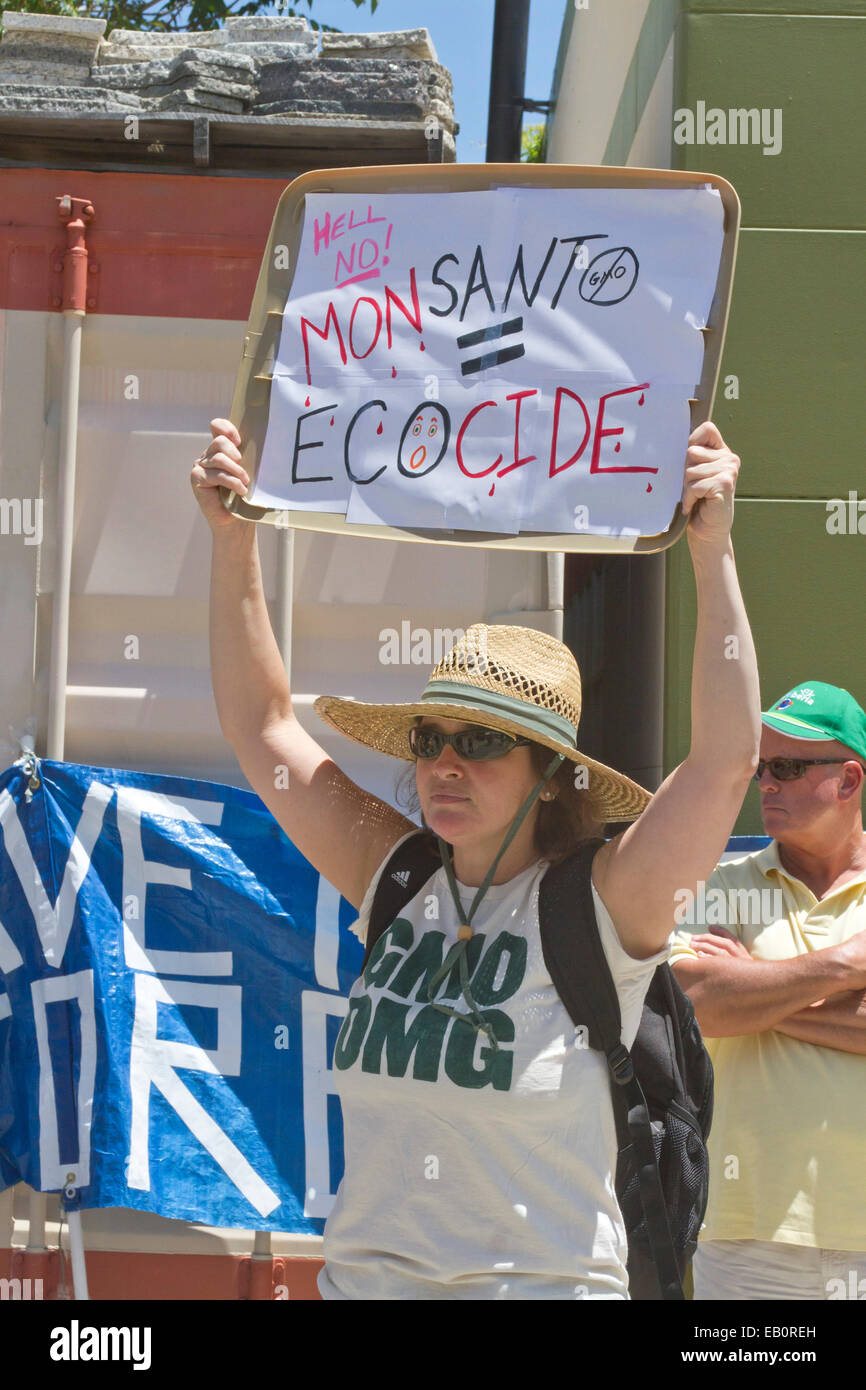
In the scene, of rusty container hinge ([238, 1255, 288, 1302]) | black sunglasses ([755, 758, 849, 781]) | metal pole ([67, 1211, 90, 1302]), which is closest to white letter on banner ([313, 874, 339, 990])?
rusty container hinge ([238, 1255, 288, 1302])

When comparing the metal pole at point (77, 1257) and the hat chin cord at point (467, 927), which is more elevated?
the hat chin cord at point (467, 927)

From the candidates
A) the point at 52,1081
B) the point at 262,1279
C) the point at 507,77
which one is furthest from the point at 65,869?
the point at 507,77

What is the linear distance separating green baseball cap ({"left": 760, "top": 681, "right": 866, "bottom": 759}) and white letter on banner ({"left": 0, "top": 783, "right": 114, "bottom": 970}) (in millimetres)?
1726

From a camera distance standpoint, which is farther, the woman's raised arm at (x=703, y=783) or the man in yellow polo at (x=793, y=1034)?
the man in yellow polo at (x=793, y=1034)

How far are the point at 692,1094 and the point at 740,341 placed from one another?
94.6 inches

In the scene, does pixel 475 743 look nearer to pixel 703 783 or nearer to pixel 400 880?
pixel 400 880

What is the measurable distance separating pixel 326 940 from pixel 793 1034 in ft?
4.20

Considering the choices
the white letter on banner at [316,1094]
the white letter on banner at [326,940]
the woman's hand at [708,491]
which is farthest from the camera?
the white letter on banner at [326,940]

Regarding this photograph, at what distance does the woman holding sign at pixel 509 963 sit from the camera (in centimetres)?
208

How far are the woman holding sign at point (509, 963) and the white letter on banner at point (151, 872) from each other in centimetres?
146

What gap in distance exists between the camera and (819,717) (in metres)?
3.24

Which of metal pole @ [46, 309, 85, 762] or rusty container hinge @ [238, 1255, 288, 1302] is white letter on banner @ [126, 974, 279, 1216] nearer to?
rusty container hinge @ [238, 1255, 288, 1302]

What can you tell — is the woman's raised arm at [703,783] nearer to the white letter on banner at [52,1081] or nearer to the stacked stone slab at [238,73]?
the white letter on banner at [52,1081]

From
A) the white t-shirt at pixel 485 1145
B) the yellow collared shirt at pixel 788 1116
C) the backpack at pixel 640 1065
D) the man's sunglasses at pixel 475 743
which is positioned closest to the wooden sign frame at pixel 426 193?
the man's sunglasses at pixel 475 743
